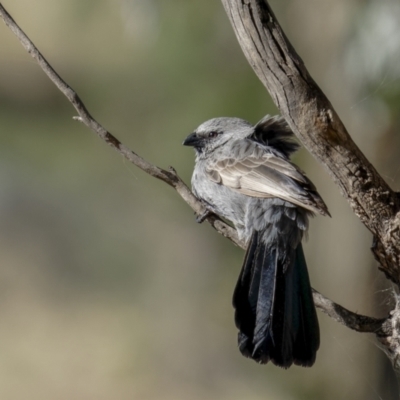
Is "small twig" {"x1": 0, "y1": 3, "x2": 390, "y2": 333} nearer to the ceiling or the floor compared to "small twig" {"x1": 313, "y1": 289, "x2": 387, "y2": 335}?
nearer to the ceiling

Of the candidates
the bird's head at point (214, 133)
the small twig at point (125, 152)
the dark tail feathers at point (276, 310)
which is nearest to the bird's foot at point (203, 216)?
the small twig at point (125, 152)

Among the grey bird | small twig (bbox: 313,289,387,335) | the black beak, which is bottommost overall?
small twig (bbox: 313,289,387,335)

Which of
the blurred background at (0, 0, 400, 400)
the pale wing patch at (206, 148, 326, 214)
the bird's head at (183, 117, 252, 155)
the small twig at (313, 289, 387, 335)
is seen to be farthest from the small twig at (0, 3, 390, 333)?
the blurred background at (0, 0, 400, 400)

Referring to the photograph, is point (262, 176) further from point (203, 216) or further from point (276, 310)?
point (276, 310)

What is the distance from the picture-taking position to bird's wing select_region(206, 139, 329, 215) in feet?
8.67

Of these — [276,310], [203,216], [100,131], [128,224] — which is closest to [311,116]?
[276,310]

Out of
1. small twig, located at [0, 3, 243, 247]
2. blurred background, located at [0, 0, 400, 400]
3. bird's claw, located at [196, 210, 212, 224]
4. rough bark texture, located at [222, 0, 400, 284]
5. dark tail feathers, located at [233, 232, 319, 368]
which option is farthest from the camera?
blurred background, located at [0, 0, 400, 400]

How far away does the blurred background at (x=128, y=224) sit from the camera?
18.1ft

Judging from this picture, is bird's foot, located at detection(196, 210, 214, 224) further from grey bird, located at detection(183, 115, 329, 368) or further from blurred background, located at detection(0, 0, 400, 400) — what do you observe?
blurred background, located at detection(0, 0, 400, 400)

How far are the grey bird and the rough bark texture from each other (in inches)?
9.8

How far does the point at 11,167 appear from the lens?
21.7 feet

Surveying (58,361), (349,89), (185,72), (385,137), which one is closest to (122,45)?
(185,72)

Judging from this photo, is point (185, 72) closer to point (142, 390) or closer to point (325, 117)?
point (142, 390)

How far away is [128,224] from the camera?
6648 mm
